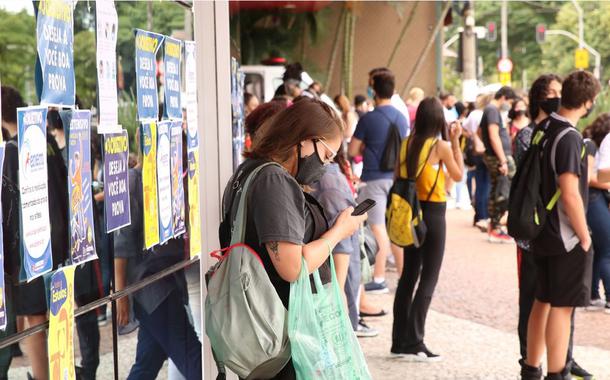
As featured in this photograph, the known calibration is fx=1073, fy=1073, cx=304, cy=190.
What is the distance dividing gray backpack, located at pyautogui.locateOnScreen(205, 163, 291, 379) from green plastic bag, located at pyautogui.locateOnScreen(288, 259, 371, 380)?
5cm

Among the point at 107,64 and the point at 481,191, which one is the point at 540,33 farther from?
the point at 107,64

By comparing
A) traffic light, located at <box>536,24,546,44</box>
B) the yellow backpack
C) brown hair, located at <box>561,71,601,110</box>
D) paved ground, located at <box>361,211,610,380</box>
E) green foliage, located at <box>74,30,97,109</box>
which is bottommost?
paved ground, located at <box>361,211,610,380</box>

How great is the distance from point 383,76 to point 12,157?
22.5ft

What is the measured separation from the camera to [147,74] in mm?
4133

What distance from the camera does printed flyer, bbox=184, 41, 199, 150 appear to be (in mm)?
4750

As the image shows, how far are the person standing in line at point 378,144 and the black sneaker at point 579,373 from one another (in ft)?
9.36

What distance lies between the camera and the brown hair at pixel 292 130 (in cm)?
385

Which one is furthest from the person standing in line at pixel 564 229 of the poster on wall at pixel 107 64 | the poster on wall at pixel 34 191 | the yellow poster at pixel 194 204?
the poster on wall at pixel 34 191

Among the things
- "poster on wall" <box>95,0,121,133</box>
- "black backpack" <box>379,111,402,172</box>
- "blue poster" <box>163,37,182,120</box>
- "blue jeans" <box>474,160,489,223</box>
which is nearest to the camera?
"poster on wall" <box>95,0,121,133</box>

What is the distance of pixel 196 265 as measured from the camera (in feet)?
16.2

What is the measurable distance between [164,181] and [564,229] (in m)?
2.78

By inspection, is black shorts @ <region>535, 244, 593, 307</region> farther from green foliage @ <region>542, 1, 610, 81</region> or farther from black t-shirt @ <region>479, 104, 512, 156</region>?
green foliage @ <region>542, 1, 610, 81</region>

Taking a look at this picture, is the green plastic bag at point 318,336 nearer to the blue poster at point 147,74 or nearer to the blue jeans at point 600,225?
the blue poster at point 147,74

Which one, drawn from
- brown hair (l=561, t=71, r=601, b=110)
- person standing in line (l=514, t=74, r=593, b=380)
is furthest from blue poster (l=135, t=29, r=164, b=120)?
person standing in line (l=514, t=74, r=593, b=380)
